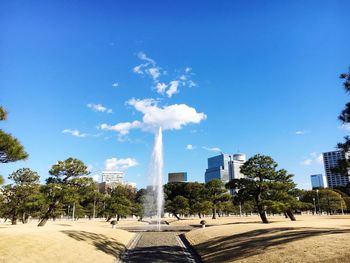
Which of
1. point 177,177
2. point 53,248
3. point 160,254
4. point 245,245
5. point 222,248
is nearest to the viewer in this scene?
point 53,248

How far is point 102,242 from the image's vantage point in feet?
85.8

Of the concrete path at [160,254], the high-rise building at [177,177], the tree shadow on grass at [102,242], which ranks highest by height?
the high-rise building at [177,177]

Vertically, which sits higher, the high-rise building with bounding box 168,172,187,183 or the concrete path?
the high-rise building with bounding box 168,172,187,183

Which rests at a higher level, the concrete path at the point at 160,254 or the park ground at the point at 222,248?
the park ground at the point at 222,248

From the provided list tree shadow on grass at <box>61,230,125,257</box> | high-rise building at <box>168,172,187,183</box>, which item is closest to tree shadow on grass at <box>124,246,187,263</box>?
tree shadow on grass at <box>61,230,125,257</box>

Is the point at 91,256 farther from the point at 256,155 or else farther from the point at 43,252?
the point at 256,155

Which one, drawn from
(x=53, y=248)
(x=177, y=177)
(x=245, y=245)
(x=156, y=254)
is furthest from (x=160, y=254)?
(x=177, y=177)

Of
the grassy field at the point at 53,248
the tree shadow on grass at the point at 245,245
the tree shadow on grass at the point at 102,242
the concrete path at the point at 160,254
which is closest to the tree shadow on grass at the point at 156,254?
the concrete path at the point at 160,254

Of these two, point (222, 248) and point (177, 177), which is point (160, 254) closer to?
point (222, 248)

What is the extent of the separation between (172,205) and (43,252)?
62.5 m

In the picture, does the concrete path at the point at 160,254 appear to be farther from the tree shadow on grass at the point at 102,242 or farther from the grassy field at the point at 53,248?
the grassy field at the point at 53,248

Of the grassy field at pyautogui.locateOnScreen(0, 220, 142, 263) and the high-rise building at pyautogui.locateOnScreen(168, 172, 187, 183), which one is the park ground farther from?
the high-rise building at pyautogui.locateOnScreen(168, 172, 187, 183)

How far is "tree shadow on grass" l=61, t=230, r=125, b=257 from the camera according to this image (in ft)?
78.1

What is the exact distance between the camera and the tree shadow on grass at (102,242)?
2381cm
